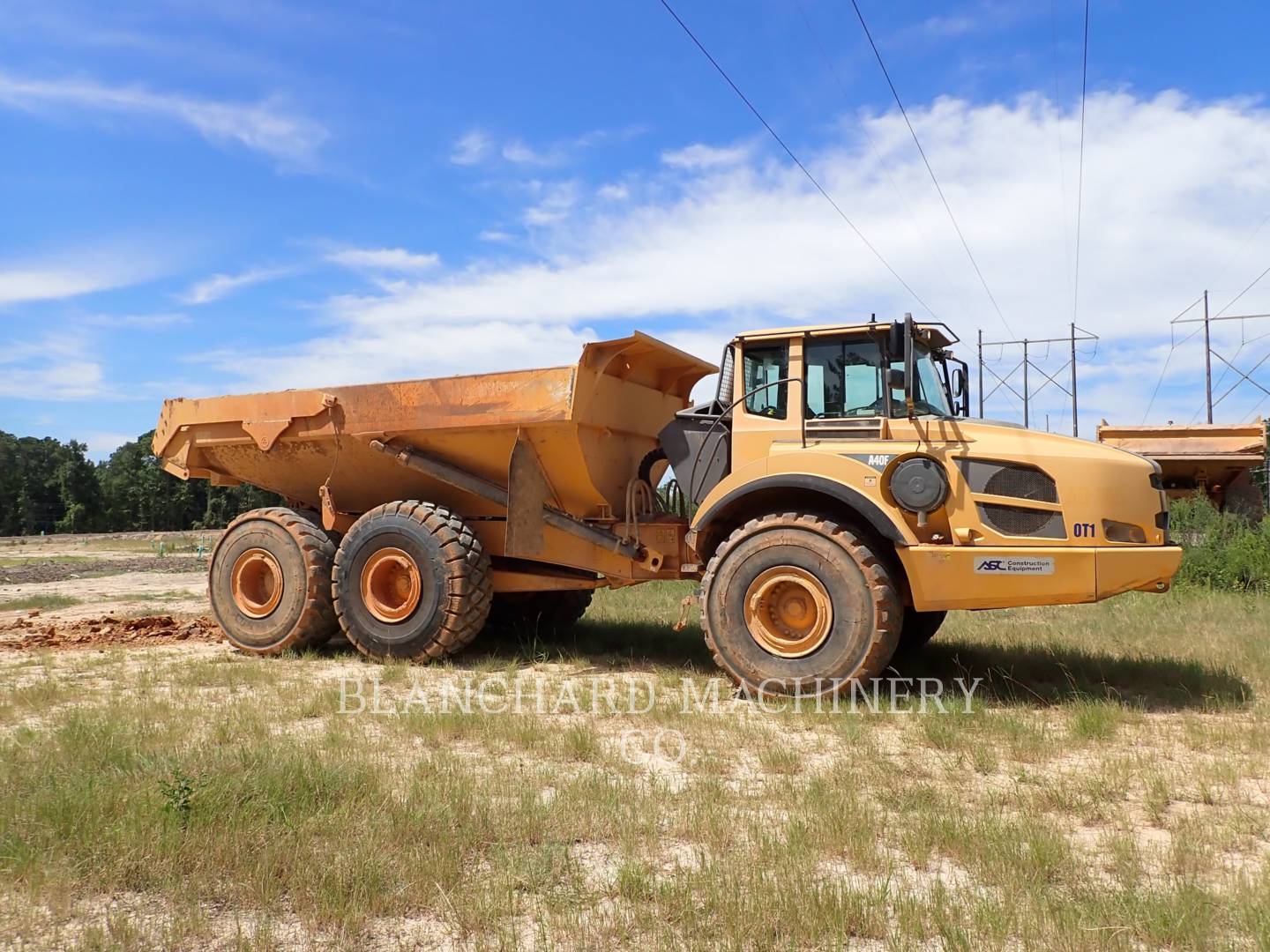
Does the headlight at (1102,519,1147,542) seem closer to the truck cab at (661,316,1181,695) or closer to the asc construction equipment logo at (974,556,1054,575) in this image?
the truck cab at (661,316,1181,695)

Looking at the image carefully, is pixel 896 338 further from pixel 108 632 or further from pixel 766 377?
pixel 108 632

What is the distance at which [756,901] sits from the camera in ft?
11.0

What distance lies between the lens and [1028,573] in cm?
647

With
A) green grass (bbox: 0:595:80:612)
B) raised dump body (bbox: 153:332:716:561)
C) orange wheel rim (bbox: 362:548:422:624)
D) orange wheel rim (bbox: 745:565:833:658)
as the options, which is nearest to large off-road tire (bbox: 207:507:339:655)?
raised dump body (bbox: 153:332:716:561)

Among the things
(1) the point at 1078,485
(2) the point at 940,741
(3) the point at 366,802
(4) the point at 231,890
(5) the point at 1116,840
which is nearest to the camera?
(4) the point at 231,890

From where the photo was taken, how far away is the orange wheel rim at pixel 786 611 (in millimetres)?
→ 6879

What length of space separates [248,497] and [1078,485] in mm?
69321

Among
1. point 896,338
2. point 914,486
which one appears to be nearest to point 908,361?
point 896,338

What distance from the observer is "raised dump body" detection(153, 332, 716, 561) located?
325 inches

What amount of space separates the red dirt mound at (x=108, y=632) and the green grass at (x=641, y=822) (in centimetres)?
340

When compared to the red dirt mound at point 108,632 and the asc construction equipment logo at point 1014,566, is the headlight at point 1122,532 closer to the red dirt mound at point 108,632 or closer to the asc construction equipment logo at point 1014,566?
the asc construction equipment logo at point 1014,566

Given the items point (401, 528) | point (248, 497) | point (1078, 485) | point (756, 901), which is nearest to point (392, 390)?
point (401, 528)

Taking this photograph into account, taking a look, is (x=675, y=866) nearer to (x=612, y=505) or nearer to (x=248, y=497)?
(x=612, y=505)

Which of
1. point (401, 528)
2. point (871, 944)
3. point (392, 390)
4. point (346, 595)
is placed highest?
point (392, 390)
